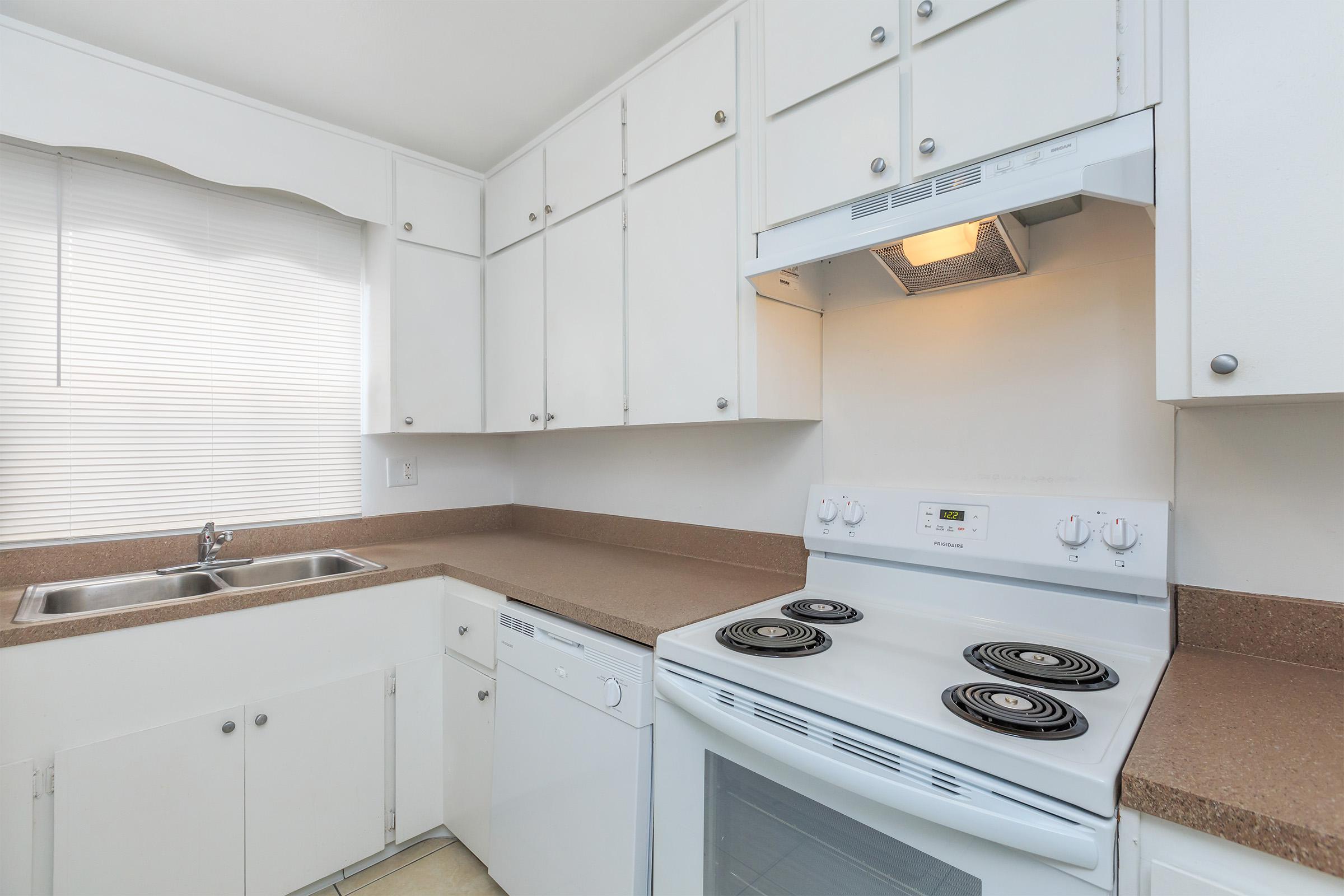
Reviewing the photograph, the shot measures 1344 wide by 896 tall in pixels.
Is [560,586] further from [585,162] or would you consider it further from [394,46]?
[394,46]

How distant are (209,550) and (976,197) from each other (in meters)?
2.46

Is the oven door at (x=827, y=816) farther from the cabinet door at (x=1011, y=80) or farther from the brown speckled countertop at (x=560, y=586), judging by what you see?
the cabinet door at (x=1011, y=80)

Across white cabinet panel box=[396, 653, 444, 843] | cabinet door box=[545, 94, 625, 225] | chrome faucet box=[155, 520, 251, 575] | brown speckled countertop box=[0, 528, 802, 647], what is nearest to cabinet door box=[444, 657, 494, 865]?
white cabinet panel box=[396, 653, 444, 843]

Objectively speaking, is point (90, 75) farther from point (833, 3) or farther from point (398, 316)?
point (833, 3)

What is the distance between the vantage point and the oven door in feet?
2.51

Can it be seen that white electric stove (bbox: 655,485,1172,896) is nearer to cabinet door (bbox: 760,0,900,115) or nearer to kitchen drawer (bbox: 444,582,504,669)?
kitchen drawer (bbox: 444,582,504,669)

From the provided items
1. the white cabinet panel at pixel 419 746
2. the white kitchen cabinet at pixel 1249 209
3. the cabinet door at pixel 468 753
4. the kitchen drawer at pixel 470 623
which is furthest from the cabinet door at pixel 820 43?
the white cabinet panel at pixel 419 746

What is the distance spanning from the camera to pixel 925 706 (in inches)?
36.6

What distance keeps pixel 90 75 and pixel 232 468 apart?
1235 millimetres

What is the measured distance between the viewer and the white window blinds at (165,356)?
5.91 ft

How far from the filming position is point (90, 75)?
5.63 ft

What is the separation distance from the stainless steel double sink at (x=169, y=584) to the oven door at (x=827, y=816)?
123 centimetres

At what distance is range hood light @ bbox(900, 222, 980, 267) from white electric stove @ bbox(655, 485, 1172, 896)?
1.85 feet

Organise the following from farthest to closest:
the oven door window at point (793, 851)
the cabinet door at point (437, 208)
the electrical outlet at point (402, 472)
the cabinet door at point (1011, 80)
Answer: the electrical outlet at point (402, 472) < the cabinet door at point (437, 208) < the cabinet door at point (1011, 80) < the oven door window at point (793, 851)
